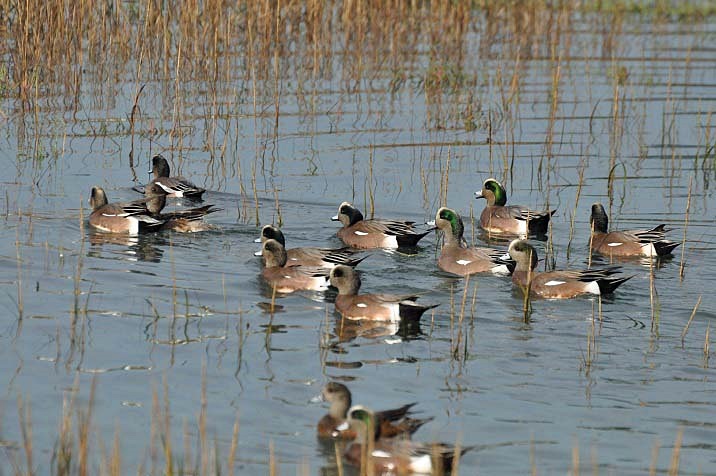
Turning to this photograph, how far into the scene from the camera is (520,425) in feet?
22.1

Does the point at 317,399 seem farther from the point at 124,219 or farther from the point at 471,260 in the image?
the point at 124,219

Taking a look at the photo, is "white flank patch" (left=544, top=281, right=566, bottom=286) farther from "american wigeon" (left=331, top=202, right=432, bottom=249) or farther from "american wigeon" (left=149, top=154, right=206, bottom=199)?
"american wigeon" (left=149, top=154, right=206, bottom=199)

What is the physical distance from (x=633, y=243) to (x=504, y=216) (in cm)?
165

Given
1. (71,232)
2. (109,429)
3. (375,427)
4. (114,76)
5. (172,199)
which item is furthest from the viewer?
(114,76)

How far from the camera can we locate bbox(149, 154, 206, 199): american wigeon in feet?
42.6

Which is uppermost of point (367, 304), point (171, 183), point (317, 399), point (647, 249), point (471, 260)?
point (171, 183)

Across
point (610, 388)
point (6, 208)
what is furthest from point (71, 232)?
point (610, 388)

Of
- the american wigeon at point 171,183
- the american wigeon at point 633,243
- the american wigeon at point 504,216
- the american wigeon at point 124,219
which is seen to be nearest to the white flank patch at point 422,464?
the american wigeon at point 633,243

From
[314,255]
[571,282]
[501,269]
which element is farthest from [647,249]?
[314,255]

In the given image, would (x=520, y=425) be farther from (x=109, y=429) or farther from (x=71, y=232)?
(x=71, y=232)

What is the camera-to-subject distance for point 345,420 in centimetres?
644

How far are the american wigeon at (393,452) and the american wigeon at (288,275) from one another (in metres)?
3.81

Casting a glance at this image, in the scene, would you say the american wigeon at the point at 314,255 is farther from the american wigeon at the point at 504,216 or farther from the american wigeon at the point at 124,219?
the american wigeon at the point at 504,216

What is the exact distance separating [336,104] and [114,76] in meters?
3.19
